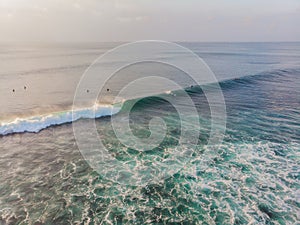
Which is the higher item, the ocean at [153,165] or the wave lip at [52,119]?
the wave lip at [52,119]

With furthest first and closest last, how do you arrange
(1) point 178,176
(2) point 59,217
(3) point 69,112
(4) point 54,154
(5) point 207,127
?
1. (3) point 69,112
2. (5) point 207,127
3. (4) point 54,154
4. (1) point 178,176
5. (2) point 59,217

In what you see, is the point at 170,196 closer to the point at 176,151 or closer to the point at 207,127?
the point at 176,151

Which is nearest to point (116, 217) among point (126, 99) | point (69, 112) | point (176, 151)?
point (176, 151)

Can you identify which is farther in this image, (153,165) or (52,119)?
(52,119)

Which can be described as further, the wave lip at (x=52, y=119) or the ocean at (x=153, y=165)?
the wave lip at (x=52, y=119)

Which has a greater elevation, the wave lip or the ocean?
the wave lip

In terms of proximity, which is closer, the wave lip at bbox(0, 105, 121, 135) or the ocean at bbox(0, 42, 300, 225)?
the ocean at bbox(0, 42, 300, 225)

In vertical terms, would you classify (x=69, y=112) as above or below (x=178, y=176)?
above

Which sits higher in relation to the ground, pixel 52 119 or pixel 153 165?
pixel 52 119
